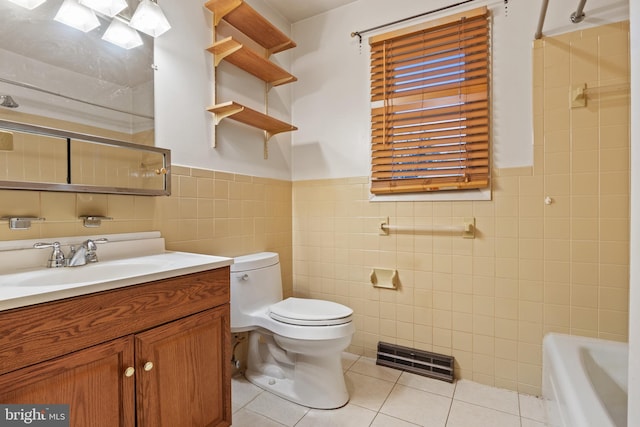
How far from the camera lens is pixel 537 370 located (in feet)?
5.80

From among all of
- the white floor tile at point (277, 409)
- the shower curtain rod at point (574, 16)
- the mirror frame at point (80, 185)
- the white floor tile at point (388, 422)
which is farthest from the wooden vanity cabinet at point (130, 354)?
the shower curtain rod at point (574, 16)

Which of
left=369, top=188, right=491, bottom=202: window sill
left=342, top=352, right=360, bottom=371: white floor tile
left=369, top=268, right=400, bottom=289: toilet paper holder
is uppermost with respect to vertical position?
left=369, top=188, right=491, bottom=202: window sill

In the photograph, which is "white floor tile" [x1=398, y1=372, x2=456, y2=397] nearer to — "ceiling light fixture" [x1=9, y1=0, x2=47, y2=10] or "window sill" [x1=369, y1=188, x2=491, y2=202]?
"window sill" [x1=369, y1=188, x2=491, y2=202]

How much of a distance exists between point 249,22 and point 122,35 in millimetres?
769

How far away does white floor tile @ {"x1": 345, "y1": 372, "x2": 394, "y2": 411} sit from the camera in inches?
67.8

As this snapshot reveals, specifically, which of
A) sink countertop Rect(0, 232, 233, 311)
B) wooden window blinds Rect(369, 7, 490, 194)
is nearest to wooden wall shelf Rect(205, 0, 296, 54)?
wooden window blinds Rect(369, 7, 490, 194)

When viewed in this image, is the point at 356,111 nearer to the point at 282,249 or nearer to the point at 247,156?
the point at 247,156

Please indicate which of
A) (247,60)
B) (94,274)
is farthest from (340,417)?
(247,60)

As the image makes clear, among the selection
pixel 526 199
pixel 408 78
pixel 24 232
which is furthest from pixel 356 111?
pixel 24 232

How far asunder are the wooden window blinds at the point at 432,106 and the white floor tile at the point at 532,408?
3.93 ft

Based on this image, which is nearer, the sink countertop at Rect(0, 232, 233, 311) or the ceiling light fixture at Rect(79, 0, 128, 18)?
the sink countertop at Rect(0, 232, 233, 311)

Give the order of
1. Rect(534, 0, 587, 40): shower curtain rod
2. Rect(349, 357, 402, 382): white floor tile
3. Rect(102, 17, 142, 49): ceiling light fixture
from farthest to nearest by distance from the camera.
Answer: Rect(349, 357, 402, 382): white floor tile < Rect(534, 0, 587, 40): shower curtain rod < Rect(102, 17, 142, 49): ceiling light fixture

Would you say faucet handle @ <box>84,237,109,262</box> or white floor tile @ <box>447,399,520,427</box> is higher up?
faucet handle @ <box>84,237,109,262</box>

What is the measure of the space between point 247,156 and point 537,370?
214cm
